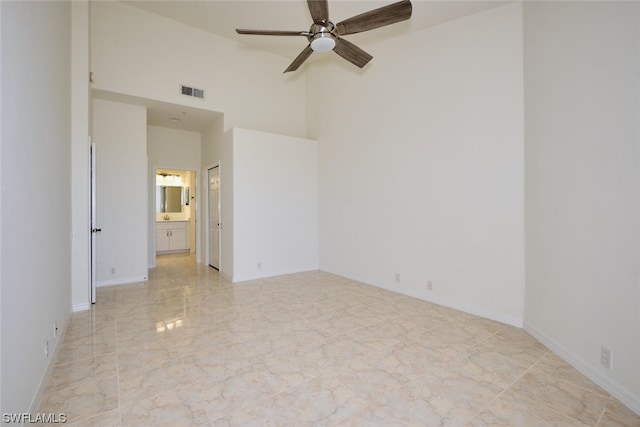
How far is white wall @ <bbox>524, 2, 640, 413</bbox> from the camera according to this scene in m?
2.06

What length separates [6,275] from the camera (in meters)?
1.42

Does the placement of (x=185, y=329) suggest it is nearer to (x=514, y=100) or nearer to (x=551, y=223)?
(x=551, y=223)

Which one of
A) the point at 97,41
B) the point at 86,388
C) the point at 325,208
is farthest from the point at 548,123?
the point at 97,41

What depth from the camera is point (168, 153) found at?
22.5 feet

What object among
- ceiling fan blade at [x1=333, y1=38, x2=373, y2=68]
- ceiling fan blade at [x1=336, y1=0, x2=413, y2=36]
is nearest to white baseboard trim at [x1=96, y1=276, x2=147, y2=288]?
ceiling fan blade at [x1=333, y1=38, x2=373, y2=68]

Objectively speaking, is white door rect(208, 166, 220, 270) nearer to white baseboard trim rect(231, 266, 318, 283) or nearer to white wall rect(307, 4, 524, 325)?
white baseboard trim rect(231, 266, 318, 283)

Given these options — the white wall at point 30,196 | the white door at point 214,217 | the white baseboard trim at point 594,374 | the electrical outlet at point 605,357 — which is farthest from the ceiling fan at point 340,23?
the white door at point 214,217

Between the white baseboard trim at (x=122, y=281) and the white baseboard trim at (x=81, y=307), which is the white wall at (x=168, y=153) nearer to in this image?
the white baseboard trim at (x=122, y=281)

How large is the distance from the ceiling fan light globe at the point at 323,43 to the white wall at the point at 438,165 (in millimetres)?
1826

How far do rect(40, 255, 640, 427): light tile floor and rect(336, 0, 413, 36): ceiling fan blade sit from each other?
3147 mm

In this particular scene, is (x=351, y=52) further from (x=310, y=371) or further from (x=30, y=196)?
(x=310, y=371)

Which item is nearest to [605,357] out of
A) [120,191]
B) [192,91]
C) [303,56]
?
[303,56]

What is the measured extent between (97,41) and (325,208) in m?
4.66

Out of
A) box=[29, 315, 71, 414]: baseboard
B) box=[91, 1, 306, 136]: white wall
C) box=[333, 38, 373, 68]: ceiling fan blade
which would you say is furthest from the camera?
box=[91, 1, 306, 136]: white wall
